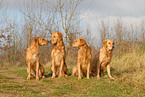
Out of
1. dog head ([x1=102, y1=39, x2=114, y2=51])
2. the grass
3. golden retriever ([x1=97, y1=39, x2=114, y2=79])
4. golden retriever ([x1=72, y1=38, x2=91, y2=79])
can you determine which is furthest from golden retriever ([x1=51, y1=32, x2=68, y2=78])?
dog head ([x1=102, y1=39, x2=114, y2=51])

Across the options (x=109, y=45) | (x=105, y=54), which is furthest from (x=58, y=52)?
(x=109, y=45)

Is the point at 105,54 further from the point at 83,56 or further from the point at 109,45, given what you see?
the point at 83,56

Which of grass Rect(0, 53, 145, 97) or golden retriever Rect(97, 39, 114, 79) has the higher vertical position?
golden retriever Rect(97, 39, 114, 79)

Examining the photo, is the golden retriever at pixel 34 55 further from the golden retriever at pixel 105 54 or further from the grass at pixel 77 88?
the golden retriever at pixel 105 54

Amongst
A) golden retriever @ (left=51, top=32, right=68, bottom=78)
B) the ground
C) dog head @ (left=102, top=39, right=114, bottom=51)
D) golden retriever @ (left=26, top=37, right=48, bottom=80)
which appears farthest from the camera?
golden retriever @ (left=51, top=32, right=68, bottom=78)

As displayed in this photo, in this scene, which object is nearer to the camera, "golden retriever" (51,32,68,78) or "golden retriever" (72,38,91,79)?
"golden retriever" (72,38,91,79)

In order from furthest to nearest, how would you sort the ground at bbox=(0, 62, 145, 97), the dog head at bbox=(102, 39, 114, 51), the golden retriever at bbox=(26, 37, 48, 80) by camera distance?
the golden retriever at bbox=(26, 37, 48, 80) → the dog head at bbox=(102, 39, 114, 51) → the ground at bbox=(0, 62, 145, 97)

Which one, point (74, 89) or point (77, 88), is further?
point (77, 88)

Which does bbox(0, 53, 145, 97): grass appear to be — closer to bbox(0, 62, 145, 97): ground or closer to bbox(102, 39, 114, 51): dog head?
bbox(0, 62, 145, 97): ground

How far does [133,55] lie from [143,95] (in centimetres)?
660

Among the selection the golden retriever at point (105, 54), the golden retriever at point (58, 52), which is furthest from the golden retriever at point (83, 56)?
the golden retriever at point (58, 52)

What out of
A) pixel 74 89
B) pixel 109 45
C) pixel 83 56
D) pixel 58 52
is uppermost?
pixel 109 45

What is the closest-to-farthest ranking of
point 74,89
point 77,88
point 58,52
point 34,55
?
point 74,89, point 77,88, point 34,55, point 58,52

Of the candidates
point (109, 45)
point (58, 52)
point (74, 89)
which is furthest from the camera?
point (58, 52)
